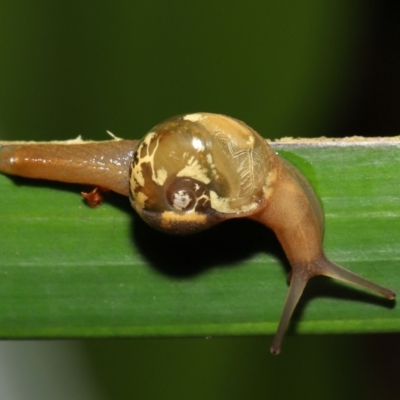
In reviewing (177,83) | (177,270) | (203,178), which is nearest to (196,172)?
(203,178)

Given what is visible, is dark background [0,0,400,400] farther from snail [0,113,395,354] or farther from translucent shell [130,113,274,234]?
translucent shell [130,113,274,234]

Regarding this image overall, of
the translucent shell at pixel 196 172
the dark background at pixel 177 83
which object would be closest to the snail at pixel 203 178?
the translucent shell at pixel 196 172

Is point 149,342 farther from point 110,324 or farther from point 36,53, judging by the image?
point 36,53

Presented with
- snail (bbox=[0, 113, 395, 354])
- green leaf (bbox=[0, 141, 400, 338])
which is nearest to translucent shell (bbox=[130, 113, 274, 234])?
snail (bbox=[0, 113, 395, 354])

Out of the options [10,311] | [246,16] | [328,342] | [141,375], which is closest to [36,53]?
[246,16]

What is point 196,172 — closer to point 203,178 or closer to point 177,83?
point 203,178

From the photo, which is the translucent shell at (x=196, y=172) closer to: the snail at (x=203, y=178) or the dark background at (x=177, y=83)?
the snail at (x=203, y=178)

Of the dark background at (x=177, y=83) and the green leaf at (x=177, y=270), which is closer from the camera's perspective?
the green leaf at (x=177, y=270)
